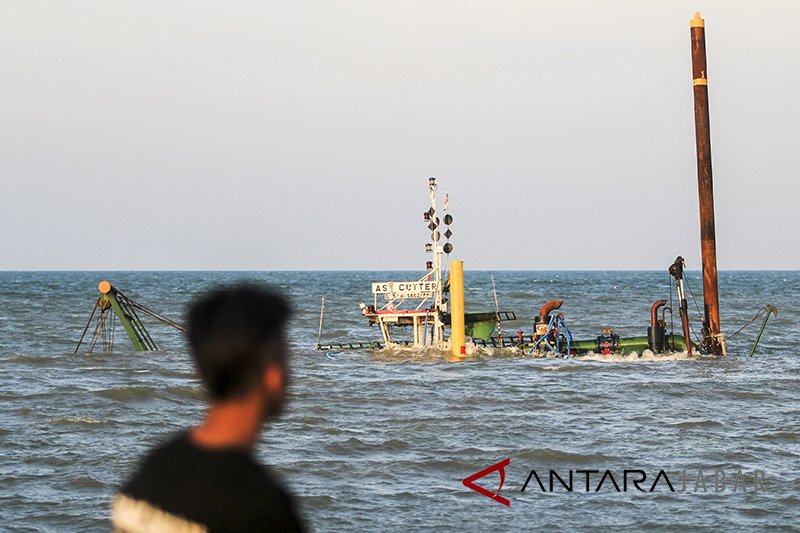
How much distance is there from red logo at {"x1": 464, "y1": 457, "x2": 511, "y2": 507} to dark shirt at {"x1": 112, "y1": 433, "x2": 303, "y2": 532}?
10233mm

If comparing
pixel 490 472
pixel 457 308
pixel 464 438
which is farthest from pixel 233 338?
pixel 457 308

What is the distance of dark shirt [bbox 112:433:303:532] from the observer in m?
2.61

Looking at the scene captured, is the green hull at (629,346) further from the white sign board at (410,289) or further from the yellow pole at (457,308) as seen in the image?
the white sign board at (410,289)

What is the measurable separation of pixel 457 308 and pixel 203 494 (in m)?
Answer: 25.0

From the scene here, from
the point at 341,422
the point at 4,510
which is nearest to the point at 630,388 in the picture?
the point at 341,422

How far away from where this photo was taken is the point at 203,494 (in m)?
2.62

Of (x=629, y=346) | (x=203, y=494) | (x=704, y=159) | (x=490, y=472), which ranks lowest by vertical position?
(x=490, y=472)

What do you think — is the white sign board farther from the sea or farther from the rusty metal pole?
the rusty metal pole

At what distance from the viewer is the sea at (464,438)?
483 inches

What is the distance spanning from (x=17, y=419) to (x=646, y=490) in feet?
34.2

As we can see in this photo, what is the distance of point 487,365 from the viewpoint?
1087 inches

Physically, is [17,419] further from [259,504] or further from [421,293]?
[259,504]

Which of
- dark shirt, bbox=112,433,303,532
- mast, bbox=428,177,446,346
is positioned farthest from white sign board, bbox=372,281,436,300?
dark shirt, bbox=112,433,303,532

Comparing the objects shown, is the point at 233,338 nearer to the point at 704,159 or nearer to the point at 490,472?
the point at 490,472
